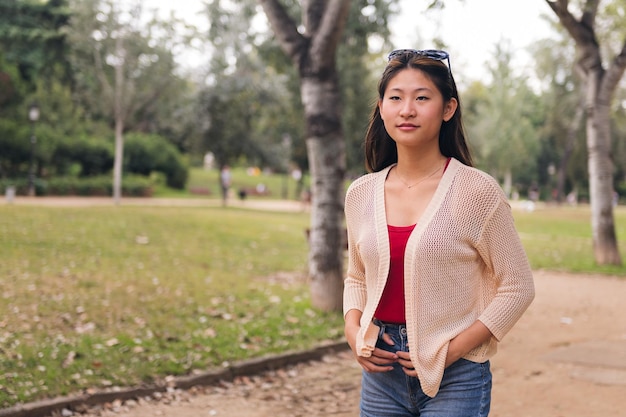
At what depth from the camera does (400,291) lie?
7.80 feet

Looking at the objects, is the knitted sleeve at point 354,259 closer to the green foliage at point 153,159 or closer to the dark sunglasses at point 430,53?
the dark sunglasses at point 430,53

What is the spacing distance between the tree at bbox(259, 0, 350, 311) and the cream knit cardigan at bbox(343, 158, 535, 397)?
6330 mm

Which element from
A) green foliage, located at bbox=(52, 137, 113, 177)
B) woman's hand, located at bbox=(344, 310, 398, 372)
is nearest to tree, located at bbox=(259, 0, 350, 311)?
woman's hand, located at bbox=(344, 310, 398, 372)

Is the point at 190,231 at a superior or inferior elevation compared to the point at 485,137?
inferior

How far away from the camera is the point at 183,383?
247 inches

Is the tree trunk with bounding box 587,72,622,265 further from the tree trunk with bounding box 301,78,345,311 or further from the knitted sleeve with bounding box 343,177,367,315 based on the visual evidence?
the knitted sleeve with bounding box 343,177,367,315

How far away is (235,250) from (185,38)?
50.2ft

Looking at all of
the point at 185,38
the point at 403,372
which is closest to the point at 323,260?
the point at 403,372

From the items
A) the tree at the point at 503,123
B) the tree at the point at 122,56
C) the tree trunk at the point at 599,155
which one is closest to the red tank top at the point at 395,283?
the tree trunk at the point at 599,155

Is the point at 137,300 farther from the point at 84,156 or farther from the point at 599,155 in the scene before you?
the point at 84,156

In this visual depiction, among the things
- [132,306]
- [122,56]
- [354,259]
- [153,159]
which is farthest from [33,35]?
[354,259]

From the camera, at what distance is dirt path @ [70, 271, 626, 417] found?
5809 mm

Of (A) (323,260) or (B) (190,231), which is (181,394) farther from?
(B) (190,231)

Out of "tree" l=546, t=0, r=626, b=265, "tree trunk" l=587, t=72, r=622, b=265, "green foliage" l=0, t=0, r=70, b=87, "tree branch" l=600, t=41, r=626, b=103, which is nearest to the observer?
"tree branch" l=600, t=41, r=626, b=103
